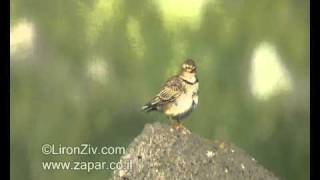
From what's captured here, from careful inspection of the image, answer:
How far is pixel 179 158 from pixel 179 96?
167 millimetres

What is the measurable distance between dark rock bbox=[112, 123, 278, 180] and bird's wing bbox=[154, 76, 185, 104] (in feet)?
0.23

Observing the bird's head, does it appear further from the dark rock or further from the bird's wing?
the dark rock

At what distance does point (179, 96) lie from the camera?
5.73ft

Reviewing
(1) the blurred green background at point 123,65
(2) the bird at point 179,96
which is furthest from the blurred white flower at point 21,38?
(2) the bird at point 179,96

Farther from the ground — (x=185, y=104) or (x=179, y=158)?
(x=185, y=104)

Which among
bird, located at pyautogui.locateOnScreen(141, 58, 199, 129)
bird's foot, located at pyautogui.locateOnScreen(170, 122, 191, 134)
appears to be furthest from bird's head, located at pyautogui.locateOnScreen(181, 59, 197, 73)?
bird's foot, located at pyautogui.locateOnScreen(170, 122, 191, 134)

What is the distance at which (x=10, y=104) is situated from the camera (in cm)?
174

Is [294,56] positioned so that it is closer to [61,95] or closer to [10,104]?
[61,95]

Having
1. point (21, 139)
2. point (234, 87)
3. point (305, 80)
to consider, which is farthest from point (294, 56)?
point (21, 139)

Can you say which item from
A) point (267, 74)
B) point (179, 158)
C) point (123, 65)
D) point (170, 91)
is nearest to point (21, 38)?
point (123, 65)

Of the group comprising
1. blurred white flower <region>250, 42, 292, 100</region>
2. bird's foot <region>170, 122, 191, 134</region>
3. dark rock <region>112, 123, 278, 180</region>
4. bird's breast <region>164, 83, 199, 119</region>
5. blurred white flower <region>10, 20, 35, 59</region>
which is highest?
blurred white flower <region>10, 20, 35, 59</region>

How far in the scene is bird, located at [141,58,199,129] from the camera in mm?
1746

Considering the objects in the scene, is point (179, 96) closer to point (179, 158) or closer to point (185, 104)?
point (185, 104)

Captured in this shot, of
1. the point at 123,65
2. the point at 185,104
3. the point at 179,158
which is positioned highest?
the point at 123,65
